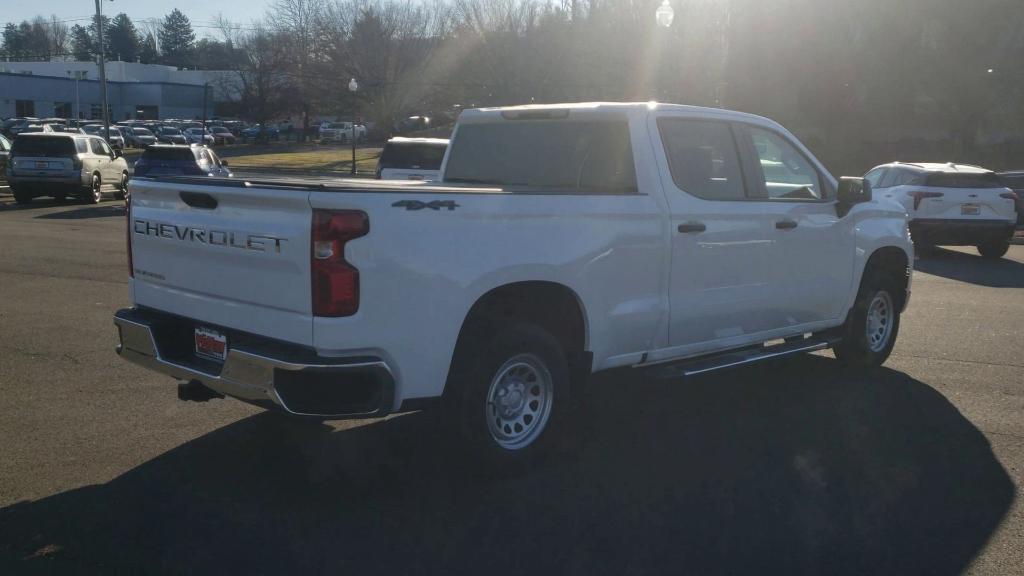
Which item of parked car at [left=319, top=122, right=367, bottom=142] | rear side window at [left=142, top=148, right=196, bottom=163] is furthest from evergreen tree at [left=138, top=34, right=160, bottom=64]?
rear side window at [left=142, top=148, right=196, bottom=163]

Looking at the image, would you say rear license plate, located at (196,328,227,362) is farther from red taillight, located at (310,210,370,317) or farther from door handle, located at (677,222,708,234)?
door handle, located at (677,222,708,234)

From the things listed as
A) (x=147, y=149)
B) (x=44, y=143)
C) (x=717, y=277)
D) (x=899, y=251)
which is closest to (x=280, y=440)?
(x=717, y=277)

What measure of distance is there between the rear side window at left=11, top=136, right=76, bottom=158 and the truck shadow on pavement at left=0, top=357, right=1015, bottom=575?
851 inches

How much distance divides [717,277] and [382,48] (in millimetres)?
65862

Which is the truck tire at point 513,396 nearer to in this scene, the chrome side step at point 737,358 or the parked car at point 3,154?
the chrome side step at point 737,358

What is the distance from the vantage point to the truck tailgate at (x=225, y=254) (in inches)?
190

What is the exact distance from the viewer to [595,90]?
5009cm

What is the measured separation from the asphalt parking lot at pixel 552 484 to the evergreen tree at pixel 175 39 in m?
154

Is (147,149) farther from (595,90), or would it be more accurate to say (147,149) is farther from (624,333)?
(595,90)

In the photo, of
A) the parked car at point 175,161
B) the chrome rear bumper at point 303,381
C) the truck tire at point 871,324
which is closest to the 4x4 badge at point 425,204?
the chrome rear bumper at point 303,381

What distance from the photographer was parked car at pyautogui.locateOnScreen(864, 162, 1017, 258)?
17938mm

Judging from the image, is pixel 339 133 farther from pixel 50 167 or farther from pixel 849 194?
pixel 849 194

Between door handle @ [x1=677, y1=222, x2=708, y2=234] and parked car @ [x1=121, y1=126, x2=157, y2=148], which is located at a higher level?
door handle @ [x1=677, y1=222, x2=708, y2=234]

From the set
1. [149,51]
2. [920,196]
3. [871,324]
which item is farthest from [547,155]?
[149,51]
